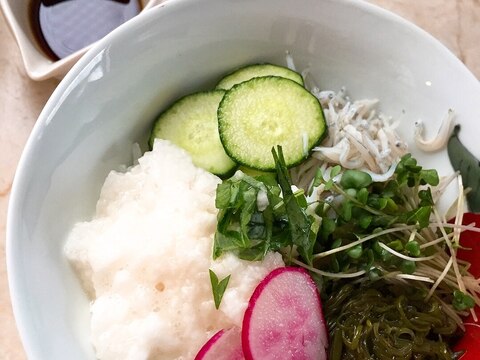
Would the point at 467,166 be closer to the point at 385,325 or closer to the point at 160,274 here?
the point at 385,325

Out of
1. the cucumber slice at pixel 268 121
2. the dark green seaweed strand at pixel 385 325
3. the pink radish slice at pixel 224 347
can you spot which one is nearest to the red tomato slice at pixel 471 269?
the dark green seaweed strand at pixel 385 325

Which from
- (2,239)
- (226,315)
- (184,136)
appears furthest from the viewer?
(2,239)

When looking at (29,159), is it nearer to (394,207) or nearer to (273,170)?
(273,170)

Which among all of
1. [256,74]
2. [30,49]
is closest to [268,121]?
[256,74]

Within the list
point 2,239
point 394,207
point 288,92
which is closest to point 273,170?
point 288,92

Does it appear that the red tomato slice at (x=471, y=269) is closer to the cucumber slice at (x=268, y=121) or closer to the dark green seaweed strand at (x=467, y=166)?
the dark green seaweed strand at (x=467, y=166)
